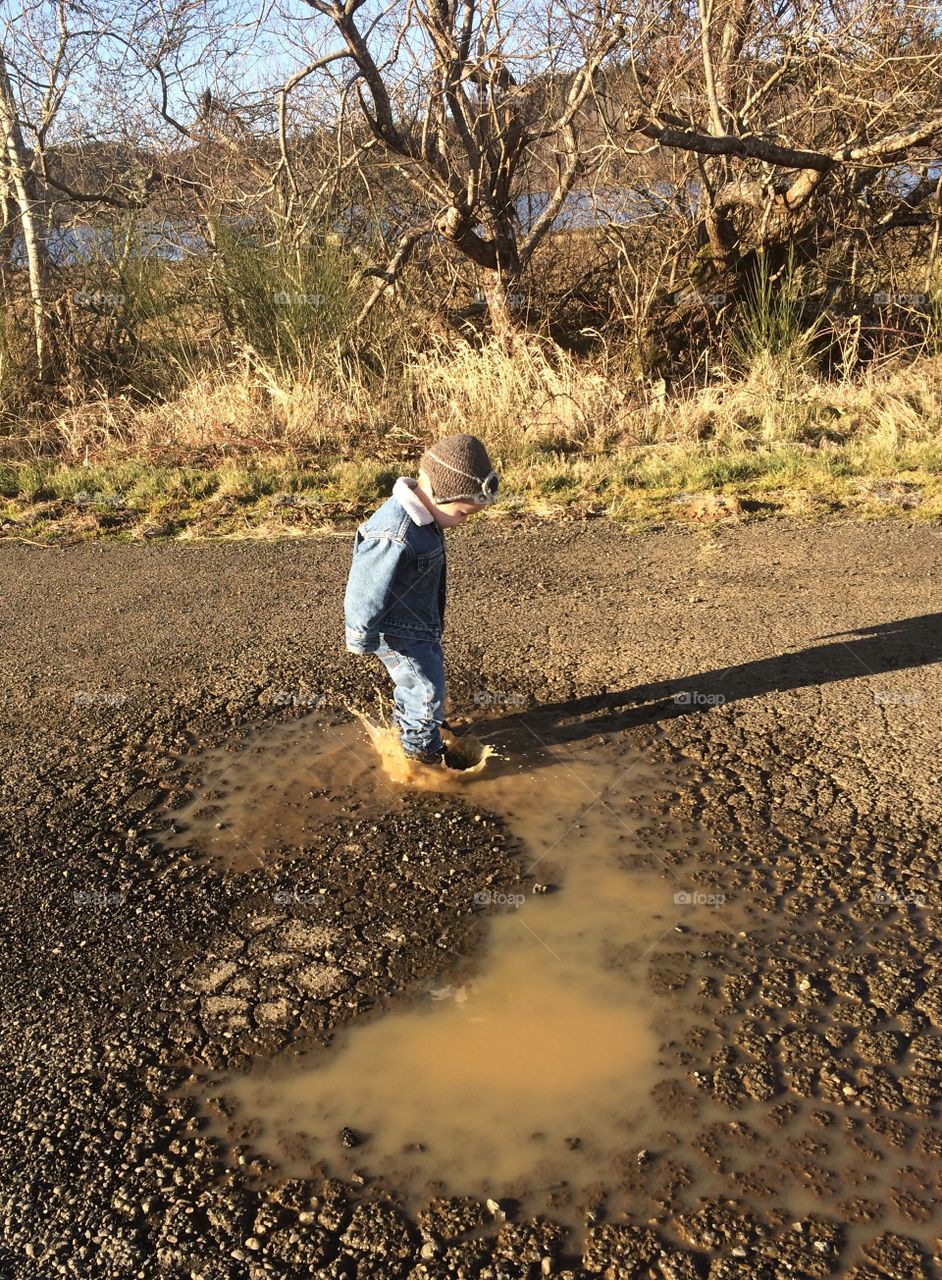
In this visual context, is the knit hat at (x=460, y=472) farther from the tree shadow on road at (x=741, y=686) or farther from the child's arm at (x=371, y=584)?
the tree shadow on road at (x=741, y=686)

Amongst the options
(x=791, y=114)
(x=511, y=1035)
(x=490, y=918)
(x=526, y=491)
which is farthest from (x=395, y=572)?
(x=791, y=114)

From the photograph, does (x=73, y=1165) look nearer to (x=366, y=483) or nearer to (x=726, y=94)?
(x=366, y=483)

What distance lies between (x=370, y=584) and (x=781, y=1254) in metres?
2.35

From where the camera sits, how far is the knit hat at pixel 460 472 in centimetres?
362

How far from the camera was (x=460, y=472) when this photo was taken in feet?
11.9

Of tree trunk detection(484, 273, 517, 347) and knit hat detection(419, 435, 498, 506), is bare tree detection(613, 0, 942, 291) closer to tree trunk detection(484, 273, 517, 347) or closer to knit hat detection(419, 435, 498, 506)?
tree trunk detection(484, 273, 517, 347)

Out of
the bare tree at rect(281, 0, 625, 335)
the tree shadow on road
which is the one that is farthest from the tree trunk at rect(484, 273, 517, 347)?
the tree shadow on road

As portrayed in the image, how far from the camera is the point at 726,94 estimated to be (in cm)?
998

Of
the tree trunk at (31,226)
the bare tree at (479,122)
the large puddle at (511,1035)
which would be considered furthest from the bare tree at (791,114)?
the large puddle at (511,1035)

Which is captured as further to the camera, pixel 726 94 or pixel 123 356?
pixel 123 356

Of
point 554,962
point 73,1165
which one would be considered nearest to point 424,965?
point 554,962

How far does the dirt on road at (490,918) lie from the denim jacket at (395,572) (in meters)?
0.66

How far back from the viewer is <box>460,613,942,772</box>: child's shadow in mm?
4496

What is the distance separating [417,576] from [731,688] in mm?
1655
